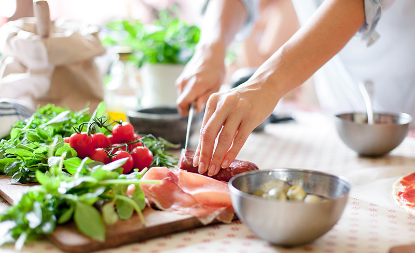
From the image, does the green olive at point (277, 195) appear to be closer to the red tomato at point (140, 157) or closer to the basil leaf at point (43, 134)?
the red tomato at point (140, 157)

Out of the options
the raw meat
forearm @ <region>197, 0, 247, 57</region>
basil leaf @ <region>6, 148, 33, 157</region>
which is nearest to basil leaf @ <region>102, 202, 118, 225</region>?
the raw meat

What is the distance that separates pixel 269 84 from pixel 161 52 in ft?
3.56

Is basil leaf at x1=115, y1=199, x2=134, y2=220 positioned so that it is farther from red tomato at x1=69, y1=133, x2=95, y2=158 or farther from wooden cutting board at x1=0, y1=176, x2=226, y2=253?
red tomato at x1=69, y1=133, x2=95, y2=158

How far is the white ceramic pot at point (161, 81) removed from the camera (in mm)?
1977

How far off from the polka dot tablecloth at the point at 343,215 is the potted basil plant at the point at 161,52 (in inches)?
21.2

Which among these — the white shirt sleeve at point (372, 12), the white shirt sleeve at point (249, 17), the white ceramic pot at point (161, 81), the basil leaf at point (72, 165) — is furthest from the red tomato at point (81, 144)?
the white shirt sleeve at point (249, 17)

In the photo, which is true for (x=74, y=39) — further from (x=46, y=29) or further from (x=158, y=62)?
(x=158, y=62)

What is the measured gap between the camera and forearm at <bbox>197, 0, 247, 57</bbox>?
1.61m

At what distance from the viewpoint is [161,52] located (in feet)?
6.47

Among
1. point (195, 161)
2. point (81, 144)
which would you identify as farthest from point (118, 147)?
point (195, 161)

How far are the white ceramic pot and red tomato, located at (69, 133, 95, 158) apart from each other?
3.37ft

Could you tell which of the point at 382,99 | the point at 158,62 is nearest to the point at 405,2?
the point at 382,99

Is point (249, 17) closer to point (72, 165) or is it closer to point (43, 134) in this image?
point (43, 134)

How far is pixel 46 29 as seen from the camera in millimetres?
1436
